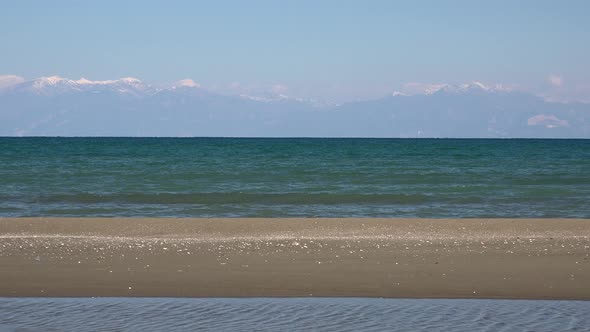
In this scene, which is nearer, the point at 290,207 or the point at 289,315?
the point at 289,315

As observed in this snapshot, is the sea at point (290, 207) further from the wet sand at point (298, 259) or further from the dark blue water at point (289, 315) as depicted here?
the wet sand at point (298, 259)

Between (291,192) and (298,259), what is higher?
(291,192)

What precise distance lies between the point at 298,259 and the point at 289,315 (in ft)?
13.2

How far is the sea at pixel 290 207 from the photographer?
891 centimetres

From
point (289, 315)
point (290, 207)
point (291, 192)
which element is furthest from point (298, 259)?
point (291, 192)

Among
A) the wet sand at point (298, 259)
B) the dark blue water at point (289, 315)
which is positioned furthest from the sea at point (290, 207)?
the wet sand at point (298, 259)

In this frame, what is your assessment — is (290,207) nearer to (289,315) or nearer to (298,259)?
(298,259)

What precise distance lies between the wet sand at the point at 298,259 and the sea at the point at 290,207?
30.1 inches

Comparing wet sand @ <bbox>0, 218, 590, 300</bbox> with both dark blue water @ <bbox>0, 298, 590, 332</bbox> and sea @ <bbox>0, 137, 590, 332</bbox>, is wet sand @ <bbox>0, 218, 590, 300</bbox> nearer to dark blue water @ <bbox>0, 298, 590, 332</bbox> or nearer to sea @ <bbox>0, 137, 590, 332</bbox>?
dark blue water @ <bbox>0, 298, 590, 332</bbox>

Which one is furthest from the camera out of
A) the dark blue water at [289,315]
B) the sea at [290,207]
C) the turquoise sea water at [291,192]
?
the turquoise sea water at [291,192]

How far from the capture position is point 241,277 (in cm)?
1170

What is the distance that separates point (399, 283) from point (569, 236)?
6325 millimetres

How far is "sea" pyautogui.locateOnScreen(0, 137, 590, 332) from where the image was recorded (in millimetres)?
8914

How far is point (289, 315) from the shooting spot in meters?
9.27
